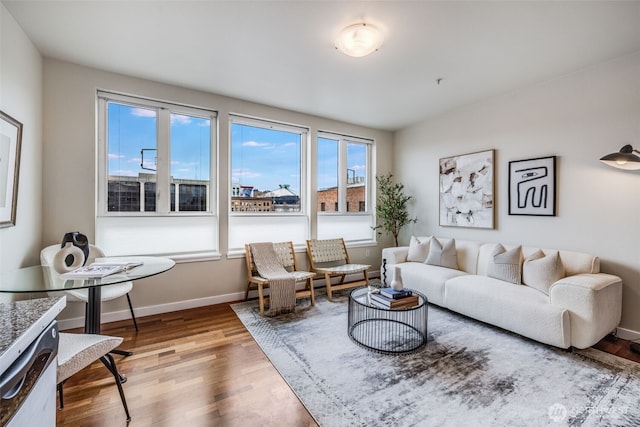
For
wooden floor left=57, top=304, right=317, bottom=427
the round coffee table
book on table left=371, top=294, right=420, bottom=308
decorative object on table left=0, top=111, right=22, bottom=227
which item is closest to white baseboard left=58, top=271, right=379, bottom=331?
wooden floor left=57, top=304, right=317, bottom=427

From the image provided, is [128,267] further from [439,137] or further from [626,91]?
[626,91]

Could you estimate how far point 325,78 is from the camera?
313 cm

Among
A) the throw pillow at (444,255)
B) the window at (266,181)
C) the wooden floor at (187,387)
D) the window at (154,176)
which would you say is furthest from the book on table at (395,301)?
the window at (154,176)

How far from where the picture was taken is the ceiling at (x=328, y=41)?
2066 millimetres

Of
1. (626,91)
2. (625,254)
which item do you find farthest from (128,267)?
(626,91)

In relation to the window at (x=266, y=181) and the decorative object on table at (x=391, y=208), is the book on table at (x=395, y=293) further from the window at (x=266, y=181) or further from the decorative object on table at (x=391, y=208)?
the decorative object on table at (x=391, y=208)

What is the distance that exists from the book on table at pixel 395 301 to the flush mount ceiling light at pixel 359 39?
2.13 m

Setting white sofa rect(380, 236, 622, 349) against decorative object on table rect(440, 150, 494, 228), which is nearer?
white sofa rect(380, 236, 622, 349)

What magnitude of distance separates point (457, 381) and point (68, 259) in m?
2.95

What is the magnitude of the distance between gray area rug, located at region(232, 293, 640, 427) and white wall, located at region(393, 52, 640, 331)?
109 cm

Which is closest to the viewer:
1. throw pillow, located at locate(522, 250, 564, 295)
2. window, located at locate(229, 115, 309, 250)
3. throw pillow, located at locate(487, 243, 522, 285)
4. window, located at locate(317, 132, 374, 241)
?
throw pillow, located at locate(522, 250, 564, 295)

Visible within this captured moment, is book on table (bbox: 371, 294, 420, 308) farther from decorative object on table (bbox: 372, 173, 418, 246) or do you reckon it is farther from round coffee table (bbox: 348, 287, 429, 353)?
decorative object on table (bbox: 372, 173, 418, 246)

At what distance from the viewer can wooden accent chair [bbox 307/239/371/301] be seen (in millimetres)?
3963

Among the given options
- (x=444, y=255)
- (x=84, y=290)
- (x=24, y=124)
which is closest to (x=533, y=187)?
(x=444, y=255)
